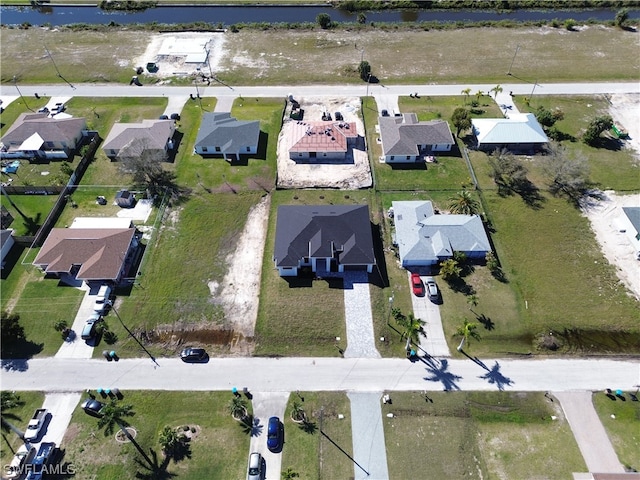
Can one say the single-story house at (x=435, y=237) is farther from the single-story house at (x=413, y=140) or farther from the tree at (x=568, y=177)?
→ the tree at (x=568, y=177)

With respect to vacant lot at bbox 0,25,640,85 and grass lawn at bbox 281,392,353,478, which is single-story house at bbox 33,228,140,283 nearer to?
grass lawn at bbox 281,392,353,478

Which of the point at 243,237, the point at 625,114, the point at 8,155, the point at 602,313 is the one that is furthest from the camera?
the point at 625,114

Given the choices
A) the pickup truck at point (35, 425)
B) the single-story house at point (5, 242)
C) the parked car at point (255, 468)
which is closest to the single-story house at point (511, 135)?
the parked car at point (255, 468)

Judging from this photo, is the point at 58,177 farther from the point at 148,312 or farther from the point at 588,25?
the point at 588,25

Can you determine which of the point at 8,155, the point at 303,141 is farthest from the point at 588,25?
the point at 8,155

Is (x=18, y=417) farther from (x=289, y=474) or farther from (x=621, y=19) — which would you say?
(x=621, y=19)

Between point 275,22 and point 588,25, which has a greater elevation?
point 275,22
